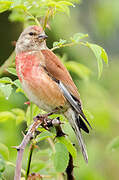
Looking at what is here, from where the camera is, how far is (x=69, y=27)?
666 cm

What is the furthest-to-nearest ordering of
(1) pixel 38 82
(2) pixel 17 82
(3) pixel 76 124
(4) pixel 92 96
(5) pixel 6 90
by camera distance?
(4) pixel 92 96 < (1) pixel 38 82 < (3) pixel 76 124 < (2) pixel 17 82 < (5) pixel 6 90

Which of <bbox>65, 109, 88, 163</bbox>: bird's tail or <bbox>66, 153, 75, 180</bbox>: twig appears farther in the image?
<bbox>65, 109, 88, 163</bbox>: bird's tail

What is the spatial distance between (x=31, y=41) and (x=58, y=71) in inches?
17.2

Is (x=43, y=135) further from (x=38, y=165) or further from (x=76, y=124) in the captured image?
(x=38, y=165)

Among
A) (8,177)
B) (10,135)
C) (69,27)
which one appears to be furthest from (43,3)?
(69,27)

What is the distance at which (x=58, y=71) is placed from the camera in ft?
11.2

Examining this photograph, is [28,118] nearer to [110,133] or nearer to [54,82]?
[54,82]

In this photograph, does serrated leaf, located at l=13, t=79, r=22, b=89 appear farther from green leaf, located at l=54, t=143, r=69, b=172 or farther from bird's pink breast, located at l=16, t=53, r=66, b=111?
green leaf, located at l=54, t=143, r=69, b=172

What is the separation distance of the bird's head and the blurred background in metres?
0.42

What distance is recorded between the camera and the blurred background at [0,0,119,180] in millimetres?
4314

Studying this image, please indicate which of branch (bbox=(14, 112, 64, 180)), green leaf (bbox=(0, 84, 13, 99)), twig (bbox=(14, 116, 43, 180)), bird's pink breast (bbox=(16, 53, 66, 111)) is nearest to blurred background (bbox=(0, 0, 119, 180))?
bird's pink breast (bbox=(16, 53, 66, 111))

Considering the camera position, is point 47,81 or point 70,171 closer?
point 70,171

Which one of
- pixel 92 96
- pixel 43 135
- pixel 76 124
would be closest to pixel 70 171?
pixel 43 135

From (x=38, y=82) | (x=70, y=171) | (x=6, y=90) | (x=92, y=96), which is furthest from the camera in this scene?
(x=92, y=96)
